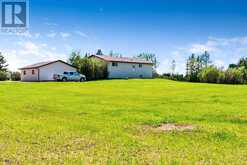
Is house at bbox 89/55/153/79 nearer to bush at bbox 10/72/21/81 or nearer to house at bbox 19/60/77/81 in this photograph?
house at bbox 19/60/77/81

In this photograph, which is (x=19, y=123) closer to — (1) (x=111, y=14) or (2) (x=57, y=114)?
(2) (x=57, y=114)

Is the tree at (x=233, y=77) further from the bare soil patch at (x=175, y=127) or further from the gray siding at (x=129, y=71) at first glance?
the bare soil patch at (x=175, y=127)

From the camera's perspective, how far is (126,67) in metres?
61.8

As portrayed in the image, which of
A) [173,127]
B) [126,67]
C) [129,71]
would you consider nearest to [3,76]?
[126,67]

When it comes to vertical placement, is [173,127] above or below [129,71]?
below

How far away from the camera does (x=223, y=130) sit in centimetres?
1004

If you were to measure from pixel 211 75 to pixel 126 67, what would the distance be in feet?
55.5

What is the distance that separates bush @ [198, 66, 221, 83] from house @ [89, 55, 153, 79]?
1184 cm

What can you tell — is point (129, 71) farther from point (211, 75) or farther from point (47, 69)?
point (47, 69)

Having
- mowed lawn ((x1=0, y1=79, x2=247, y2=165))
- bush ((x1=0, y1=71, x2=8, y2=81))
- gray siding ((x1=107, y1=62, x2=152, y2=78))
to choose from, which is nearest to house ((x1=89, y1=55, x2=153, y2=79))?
gray siding ((x1=107, y1=62, x2=152, y2=78))

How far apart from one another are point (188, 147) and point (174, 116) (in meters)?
4.86

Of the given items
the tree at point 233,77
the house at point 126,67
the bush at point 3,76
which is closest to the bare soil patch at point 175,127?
the house at point 126,67

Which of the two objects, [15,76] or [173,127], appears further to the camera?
[15,76]

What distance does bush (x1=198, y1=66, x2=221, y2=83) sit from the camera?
5881cm
